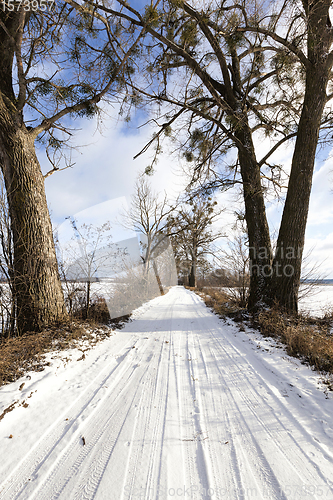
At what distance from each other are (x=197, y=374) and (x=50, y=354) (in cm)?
229

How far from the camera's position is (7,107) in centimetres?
388

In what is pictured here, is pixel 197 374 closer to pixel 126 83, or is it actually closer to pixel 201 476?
pixel 201 476

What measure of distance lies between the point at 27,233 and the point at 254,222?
5.63m

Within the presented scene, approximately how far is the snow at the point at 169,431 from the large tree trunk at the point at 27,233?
1203 mm

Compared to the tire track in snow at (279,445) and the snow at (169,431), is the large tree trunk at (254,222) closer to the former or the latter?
the snow at (169,431)

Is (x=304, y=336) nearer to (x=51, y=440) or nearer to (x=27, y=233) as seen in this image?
(x=51, y=440)

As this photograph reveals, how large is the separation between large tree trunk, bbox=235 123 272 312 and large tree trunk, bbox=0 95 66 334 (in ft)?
16.2

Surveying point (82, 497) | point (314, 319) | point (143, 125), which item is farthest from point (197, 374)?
point (143, 125)

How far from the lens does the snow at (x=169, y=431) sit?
→ 1314mm

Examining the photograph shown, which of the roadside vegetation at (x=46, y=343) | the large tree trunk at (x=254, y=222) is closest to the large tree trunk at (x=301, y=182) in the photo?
the large tree trunk at (x=254, y=222)

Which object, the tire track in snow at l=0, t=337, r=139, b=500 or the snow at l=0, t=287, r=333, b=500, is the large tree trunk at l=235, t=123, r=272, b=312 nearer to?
the snow at l=0, t=287, r=333, b=500

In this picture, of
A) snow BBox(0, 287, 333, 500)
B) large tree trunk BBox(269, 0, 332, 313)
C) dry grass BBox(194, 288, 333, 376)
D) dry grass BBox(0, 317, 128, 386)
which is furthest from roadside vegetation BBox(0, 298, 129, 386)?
large tree trunk BBox(269, 0, 332, 313)

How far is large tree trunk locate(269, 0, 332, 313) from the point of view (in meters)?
4.77

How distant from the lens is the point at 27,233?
386 cm
